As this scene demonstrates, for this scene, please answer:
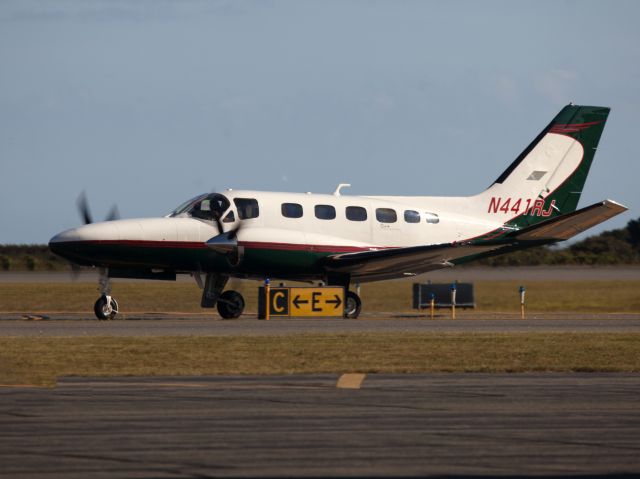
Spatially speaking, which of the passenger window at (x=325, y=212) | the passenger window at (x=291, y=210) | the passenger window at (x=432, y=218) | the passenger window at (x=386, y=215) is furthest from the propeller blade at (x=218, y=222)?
the passenger window at (x=432, y=218)

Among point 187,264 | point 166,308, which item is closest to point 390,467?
point 187,264

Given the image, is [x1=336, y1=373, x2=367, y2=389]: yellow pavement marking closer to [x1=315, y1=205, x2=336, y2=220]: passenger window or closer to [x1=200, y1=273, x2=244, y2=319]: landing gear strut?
[x1=200, y1=273, x2=244, y2=319]: landing gear strut

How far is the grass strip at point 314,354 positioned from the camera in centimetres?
1856

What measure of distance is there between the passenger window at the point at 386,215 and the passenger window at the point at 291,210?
270 centimetres

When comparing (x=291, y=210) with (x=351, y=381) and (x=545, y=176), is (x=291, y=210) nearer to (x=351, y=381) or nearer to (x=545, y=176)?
(x=545, y=176)

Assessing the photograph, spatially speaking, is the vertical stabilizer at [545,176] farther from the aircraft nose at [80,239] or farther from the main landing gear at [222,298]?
the aircraft nose at [80,239]

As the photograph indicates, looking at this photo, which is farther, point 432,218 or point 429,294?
point 429,294

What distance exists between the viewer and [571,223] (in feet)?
107

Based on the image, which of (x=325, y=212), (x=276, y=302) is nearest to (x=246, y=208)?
(x=325, y=212)

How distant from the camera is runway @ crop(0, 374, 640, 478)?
9820 millimetres

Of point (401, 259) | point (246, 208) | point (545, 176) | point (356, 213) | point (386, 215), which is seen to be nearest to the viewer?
point (246, 208)

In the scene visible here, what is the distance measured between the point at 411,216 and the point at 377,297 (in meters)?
12.7

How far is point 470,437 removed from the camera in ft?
37.2

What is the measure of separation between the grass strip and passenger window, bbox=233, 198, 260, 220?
7.77 m
